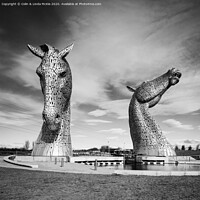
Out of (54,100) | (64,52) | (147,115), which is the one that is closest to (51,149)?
(54,100)

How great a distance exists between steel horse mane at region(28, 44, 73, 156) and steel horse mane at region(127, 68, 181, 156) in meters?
7.61

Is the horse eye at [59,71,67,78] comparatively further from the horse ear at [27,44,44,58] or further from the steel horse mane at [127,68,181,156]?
the steel horse mane at [127,68,181,156]

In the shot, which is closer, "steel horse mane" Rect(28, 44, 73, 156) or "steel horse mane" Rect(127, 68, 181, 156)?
"steel horse mane" Rect(28, 44, 73, 156)

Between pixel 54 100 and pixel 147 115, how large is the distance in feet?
32.6

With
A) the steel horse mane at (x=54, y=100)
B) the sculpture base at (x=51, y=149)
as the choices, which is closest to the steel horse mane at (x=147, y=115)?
the steel horse mane at (x=54, y=100)

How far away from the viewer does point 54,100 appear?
1722 centimetres

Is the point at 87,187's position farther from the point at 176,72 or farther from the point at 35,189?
the point at 176,72

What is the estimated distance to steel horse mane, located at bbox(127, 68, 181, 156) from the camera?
72.1 ft

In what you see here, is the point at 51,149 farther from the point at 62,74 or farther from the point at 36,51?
the point at 36,51

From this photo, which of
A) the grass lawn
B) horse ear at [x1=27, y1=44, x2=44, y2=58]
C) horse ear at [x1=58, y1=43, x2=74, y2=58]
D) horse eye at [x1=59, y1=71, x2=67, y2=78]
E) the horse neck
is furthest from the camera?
the horse neck

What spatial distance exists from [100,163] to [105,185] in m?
12.2

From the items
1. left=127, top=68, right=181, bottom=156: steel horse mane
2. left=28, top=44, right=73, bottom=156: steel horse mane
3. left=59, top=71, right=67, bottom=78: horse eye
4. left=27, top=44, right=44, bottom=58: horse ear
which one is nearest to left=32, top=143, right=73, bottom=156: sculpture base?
left=28, top=44, right=73, bottom=156: steel horse mane

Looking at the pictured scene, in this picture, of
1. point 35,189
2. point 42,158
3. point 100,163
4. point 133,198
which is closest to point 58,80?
point 42,158

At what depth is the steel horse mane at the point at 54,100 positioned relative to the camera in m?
16.9
